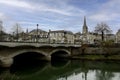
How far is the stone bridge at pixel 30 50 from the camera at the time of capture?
44.8m

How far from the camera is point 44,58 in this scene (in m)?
64.1

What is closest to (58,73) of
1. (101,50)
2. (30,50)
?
(30,50)

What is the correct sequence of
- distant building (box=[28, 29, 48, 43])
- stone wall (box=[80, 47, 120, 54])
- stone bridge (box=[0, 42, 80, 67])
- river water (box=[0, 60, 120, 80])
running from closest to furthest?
river water (box=[0, 60, 120, 80]) < stone bridge (box=[0, 42, 80, 67]) < stone wall (box=[80, 47, 120, 54]) < distant building (box=[28, 29, 48, 43])

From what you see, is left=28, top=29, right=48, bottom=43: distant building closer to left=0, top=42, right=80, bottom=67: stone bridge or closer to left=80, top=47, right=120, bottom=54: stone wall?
left=0, top=42, right=80, bottom=67: stone bridge

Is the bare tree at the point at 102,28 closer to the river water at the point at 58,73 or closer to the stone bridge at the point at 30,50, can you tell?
the stone bridge at the point at 30,50

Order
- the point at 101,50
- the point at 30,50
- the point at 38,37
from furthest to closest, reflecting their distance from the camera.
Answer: the point at 38,37
the point at 101,50
the point at 30,50

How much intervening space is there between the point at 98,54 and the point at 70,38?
97864 millimetres

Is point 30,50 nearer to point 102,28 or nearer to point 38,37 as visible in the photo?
point 102,28

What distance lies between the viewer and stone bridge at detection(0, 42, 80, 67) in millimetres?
44772

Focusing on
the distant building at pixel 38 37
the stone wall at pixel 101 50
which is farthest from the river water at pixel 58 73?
the distant building at pixel 38 37

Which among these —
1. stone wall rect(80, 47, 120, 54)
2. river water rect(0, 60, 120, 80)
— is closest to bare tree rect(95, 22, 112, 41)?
stone wall rect(80, 47, 120, 54)

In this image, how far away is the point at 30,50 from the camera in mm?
52219

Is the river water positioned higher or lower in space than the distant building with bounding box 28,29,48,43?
lower

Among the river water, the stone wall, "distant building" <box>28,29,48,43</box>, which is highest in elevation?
"distant building" <box>28,29,48,43</box>
